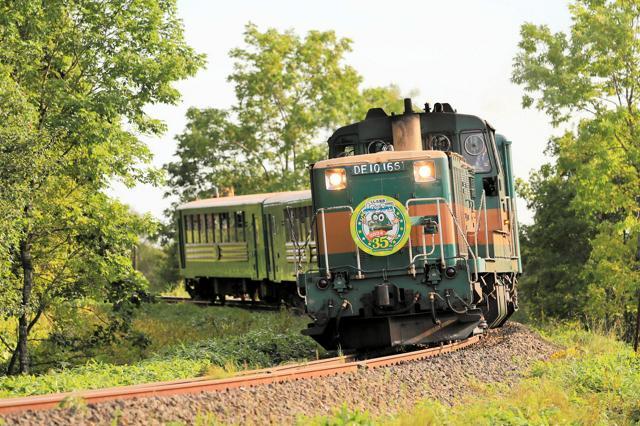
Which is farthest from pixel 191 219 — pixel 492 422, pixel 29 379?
pixel 492 422

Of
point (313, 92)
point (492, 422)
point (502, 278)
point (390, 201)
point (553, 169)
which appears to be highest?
point (313, 92)

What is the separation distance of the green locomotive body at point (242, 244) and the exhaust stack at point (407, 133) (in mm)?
10194

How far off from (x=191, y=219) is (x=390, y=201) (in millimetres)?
19704

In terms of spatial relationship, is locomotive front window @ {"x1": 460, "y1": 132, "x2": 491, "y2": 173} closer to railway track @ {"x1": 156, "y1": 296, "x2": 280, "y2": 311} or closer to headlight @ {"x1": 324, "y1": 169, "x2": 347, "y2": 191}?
headlight @ {"x1": 324, "y1": 169, "x2": 347, "y2": 191}

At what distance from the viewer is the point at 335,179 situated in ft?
50.3

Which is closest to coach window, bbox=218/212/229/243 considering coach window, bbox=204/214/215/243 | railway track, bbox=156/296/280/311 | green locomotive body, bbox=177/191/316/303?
green locomotive body, bbox=177/191/316/303

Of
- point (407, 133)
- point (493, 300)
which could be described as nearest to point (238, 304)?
point (493, 300)

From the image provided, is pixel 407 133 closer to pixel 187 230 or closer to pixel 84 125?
pixel 84 125

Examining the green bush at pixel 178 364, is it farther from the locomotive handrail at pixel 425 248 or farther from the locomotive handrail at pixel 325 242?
the locomotive handrail at pixel 425 248

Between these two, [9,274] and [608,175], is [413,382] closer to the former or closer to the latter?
[9,274]

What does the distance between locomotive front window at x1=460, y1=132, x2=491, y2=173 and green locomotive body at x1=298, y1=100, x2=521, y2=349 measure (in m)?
0.70

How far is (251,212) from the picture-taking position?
101 ft

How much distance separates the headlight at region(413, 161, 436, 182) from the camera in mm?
15023

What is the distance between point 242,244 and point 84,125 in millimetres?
10820
